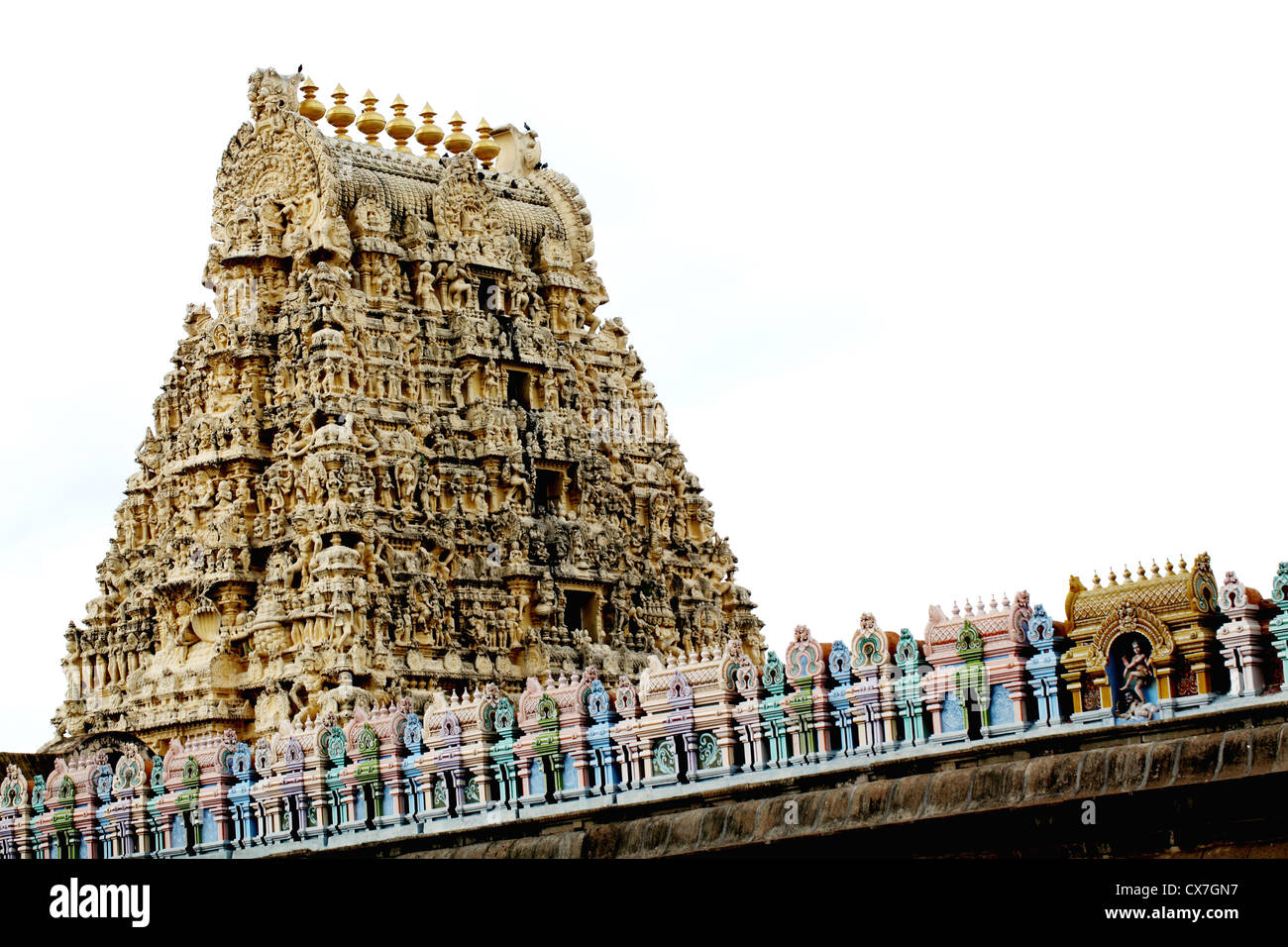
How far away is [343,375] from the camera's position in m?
49.0

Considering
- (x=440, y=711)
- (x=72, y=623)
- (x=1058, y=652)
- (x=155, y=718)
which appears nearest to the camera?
(x=1058, y=652)

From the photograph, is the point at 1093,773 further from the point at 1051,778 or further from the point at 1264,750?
the point at 1264,750

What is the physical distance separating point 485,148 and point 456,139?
0.84 metres

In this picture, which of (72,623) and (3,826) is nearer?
(3,826)

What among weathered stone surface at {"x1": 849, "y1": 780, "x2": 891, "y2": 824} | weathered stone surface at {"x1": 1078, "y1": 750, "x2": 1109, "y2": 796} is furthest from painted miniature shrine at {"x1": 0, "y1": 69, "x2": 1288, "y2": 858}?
weathered stone surface at {"x1": 1078, "y1": 750, "x2": 1109, "y2": 796}

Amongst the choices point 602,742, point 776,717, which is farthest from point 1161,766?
point 602,742

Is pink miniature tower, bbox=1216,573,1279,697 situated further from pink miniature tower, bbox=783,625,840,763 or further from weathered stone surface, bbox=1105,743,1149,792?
pink miniature tower, bbox=783,625,840,763

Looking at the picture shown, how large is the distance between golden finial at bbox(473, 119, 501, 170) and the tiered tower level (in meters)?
0.73

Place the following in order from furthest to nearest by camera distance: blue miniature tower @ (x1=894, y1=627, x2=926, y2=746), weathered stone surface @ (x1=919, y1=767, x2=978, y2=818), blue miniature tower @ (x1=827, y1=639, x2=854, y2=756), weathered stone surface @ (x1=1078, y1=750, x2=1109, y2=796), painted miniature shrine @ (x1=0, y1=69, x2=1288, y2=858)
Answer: painted miniature shrine @ (x1=0, y1=69, x2=1288, y2=858), blue miniature tower @ (x1=827, y1=639, x2=854, y2=756), blue miniature tower @ (x1=894, y1=627, x2=926, y2=746), weathered stone surface @ (x1=919, y1=767, x2=978, y2=818), weathered stone surface @ (x1=1078, y1=750, x2=1109, y2=796)

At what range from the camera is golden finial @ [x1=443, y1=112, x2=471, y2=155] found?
54.8m

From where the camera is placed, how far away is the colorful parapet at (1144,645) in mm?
27203
